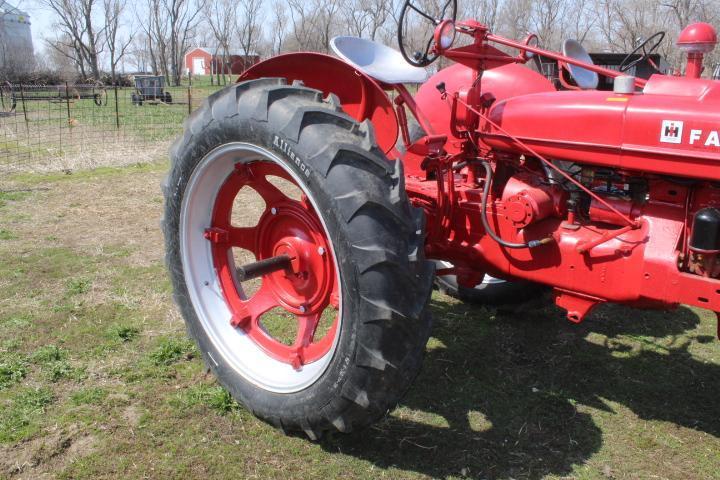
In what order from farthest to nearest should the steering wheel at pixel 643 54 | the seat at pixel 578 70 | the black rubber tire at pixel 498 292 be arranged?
the black rubber tire at pixel 498 292 < the steering wheel at pixel 643 54 < the seat at pixel 578 70

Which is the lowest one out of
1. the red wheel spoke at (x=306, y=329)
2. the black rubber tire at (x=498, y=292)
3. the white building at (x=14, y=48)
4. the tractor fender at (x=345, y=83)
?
the black rubber tire at (x=498, y=292)

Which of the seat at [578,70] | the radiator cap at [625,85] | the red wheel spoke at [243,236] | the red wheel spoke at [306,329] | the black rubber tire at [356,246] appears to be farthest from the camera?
the seat at [578,70]

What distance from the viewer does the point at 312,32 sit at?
45906 mm

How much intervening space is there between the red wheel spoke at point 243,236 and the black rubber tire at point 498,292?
1289 mm

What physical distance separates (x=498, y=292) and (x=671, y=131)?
5.58ft

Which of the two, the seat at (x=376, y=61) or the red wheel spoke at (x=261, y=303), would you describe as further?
the red wheel spoke at (x=261, y=303)

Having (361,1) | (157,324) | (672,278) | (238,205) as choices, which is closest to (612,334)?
(672,278)

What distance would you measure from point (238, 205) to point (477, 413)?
4026mm

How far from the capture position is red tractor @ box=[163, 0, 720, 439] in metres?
2.09

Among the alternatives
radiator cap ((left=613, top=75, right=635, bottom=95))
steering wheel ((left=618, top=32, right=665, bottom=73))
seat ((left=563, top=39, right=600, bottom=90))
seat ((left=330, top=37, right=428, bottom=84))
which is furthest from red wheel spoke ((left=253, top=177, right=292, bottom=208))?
steering wheel ((left=618, top=32, right=665, bottom=73))

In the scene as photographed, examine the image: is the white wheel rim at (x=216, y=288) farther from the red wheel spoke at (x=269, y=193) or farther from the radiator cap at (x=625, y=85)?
the radiator cap at (x=625, y=85)

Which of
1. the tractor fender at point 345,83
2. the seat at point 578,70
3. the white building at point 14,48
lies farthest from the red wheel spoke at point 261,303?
the white building at point 14,48

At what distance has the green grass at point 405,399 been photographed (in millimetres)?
2373

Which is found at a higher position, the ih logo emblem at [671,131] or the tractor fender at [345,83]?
the tractor fender at [345,83]
